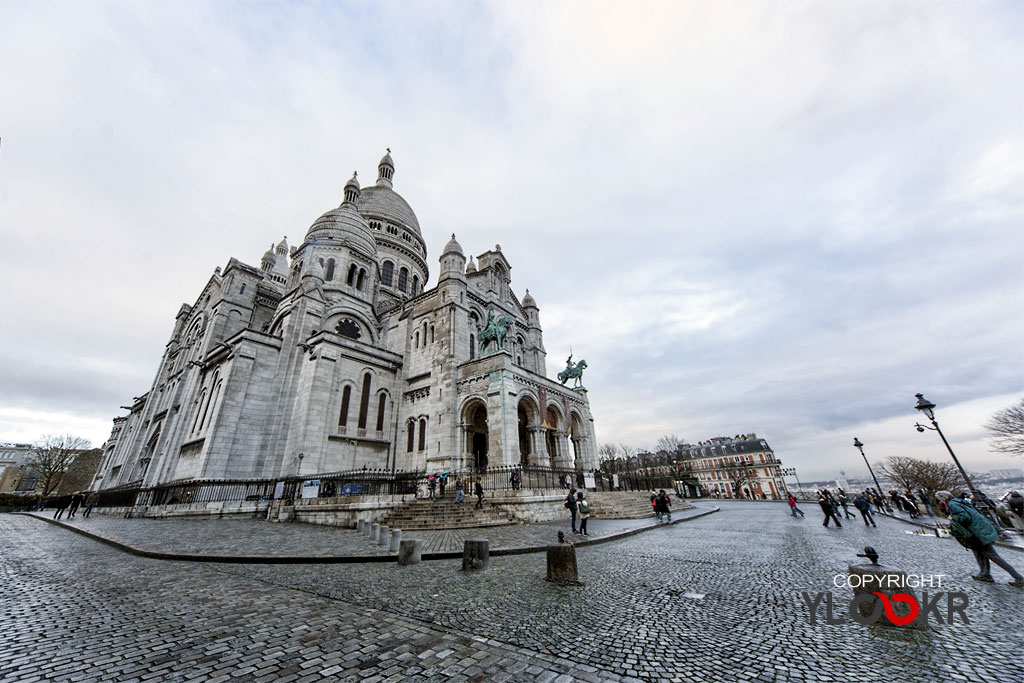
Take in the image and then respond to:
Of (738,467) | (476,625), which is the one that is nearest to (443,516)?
(476,625)

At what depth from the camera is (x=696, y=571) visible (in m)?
6.72

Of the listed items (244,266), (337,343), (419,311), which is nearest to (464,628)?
(337,343)

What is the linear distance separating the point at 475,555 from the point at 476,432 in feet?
60.4

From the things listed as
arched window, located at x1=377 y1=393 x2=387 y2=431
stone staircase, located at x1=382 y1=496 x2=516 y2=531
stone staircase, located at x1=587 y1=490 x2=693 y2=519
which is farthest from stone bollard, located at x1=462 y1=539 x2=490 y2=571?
arched window, located at x1=377 y1=393 x2=387 y2=431

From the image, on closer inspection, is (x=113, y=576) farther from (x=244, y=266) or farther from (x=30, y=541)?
(x=244, y=266)

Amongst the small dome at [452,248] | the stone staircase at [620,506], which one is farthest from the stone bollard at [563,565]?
the small dome at [452,248]

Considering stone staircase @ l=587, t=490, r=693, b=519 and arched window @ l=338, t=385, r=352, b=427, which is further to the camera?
arched window @ l=338, t=385, r=352, b=427

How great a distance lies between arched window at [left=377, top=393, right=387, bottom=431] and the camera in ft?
79.2

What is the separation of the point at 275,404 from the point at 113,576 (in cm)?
1732

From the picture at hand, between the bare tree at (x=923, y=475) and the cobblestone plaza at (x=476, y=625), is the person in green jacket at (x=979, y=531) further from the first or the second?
the bare tree at (x=923, y=475)

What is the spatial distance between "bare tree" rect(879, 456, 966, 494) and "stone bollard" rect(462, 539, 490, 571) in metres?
53.5

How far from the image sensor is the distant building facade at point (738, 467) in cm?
6269

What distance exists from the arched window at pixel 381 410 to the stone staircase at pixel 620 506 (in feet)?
45.0

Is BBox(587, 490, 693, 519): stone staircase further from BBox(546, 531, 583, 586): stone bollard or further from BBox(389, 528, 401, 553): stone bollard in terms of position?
BBox(546, 531, 583, 586): stone bollard
